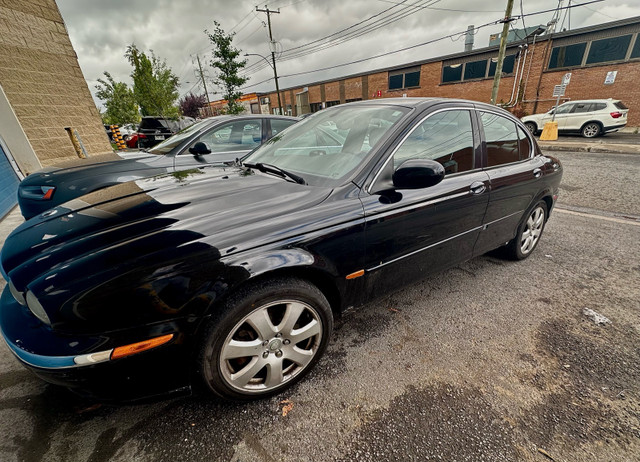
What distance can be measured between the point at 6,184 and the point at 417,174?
761 cm

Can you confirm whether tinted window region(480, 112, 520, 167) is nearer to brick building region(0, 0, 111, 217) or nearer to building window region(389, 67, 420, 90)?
brick building region(0, 0, 111, 217)

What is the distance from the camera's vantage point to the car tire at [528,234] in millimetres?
2969

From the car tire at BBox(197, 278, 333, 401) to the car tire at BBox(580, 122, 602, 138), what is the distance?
1754cm

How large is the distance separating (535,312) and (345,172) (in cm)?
204

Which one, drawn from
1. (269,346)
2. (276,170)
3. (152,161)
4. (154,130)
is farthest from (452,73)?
(269,346)

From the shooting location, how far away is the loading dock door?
497cm

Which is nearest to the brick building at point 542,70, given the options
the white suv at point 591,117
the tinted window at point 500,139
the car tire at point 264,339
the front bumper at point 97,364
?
the white suv at point 591,117

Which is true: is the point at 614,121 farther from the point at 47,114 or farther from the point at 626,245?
the point at 47,114

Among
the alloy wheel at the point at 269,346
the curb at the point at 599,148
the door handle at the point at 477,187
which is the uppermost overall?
the door handle at the point at 477,187

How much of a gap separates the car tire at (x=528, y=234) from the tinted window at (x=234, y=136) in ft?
12.1

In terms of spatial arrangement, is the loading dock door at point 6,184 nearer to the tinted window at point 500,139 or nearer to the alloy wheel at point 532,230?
the tinted window at point 500,139

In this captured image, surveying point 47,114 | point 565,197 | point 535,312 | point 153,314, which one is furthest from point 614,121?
point 47,114

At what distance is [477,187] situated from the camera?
224cm

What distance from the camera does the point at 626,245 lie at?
339cm
